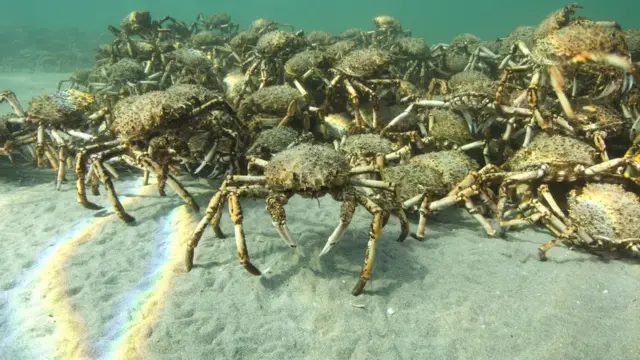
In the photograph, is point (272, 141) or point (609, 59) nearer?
point (609, 59)

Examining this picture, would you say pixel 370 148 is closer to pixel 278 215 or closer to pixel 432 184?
pixel 432 184

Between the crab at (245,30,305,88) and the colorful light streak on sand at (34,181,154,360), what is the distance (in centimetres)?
421

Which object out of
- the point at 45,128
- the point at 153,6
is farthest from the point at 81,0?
the point at 45,128

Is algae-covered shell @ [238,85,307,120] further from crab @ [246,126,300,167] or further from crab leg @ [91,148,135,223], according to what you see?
crab leg @ [91,148,135,223]

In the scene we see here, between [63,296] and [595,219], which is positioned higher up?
[595,219]

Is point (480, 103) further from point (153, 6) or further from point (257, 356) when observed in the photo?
point (153, 6)

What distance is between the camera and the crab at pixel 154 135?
429cm

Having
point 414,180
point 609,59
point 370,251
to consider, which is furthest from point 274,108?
point 609,59

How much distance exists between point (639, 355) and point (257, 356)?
8.74 ft

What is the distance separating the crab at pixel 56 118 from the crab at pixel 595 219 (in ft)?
19.7

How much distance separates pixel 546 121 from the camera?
4.94 metres

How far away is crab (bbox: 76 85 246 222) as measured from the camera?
429 centimetres

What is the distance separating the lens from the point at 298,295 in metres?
3.38

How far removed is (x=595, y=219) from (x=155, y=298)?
4.25 meters
